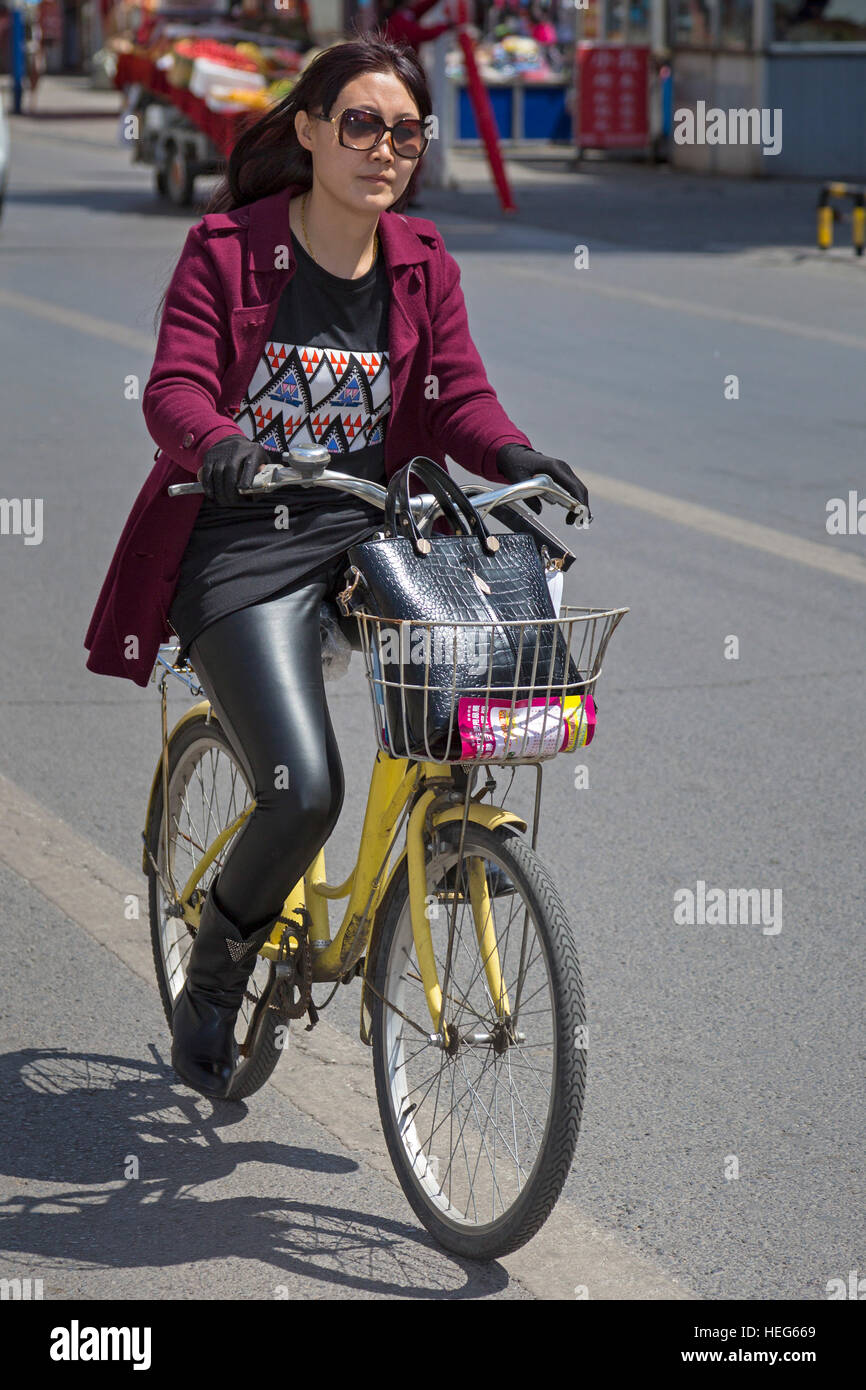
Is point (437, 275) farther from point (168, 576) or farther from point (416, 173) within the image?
point (168, 576)

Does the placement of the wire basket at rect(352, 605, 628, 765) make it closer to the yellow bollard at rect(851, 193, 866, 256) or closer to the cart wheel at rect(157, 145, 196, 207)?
the yellow bollard at rect(851, 193, 866, 256)

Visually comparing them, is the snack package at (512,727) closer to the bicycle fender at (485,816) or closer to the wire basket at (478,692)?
the wire basket at (478,692)

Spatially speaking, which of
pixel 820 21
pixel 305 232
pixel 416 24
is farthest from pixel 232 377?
pixel 820 21

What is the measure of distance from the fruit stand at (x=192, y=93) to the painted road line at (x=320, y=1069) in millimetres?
16325

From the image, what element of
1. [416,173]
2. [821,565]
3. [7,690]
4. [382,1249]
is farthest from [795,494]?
[382,1249]

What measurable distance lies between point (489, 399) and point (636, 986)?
58.5 inches

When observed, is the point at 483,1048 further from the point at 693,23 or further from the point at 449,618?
the point at 693,23

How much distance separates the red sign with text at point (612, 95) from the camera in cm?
2738

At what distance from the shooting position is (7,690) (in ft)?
21.0

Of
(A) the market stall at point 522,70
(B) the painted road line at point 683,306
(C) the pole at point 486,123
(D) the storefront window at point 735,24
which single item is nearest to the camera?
(B) the painted road line at point 683,306

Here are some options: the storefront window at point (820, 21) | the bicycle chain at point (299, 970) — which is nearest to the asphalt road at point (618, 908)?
the bicycle chain at point (299, 970)

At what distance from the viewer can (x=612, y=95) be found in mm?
27609

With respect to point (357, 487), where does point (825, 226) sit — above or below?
above

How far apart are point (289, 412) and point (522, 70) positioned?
119 ft
